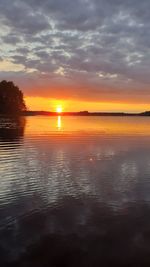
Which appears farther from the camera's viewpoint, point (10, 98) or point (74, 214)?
point (10, 98)

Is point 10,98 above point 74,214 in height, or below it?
above

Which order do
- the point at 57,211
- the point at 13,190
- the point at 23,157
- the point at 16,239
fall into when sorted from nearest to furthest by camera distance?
the point at 16,239 < the point at 57,211 < the point at 13,190 < the point at 23,157

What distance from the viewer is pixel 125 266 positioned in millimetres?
12352

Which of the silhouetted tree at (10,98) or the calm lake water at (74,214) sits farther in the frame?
the silhouetted tree at (10,98)

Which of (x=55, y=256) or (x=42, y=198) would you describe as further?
(x=42, y=198)

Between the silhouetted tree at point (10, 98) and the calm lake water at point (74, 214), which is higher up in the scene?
the silhouetted tree at point (10, 98)

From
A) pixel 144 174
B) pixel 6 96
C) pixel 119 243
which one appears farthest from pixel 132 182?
pixel 6 96

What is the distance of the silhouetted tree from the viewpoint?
17325cm

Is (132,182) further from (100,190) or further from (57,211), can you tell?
(57,211)

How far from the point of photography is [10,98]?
6919 inches

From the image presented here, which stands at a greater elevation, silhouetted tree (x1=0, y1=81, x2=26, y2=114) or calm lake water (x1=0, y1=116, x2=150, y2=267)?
silhouetted tree (x1=0, y1=81, x2=26, y2=114)

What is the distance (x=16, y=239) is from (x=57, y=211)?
4326mm

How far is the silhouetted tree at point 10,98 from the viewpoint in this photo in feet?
568

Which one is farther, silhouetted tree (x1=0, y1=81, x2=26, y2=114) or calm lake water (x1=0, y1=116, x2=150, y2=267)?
silhouetted tree (x1=0, y1=81, x2=26, y2=114)
